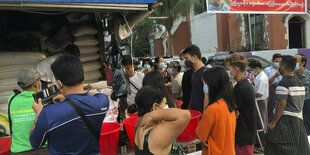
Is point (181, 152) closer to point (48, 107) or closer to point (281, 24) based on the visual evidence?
point (48, 107)

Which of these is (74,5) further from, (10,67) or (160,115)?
(160,115)

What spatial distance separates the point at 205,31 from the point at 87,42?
20.7 metres

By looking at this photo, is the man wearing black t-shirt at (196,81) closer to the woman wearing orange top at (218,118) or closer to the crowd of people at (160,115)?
the crowd of people at (160,115)

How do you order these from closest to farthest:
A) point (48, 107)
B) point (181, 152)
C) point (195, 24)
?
point (48, 107) < point (181, 152) < point (195, 24)

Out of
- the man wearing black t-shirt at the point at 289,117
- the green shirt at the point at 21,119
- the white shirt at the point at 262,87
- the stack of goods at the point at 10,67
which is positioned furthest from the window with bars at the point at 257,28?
the green shirt at the point at 21,119

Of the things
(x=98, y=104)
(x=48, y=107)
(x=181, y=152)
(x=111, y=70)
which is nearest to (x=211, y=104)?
(x=181, y=152)

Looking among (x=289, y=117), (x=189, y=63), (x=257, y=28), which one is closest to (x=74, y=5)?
(x=189, y=63)

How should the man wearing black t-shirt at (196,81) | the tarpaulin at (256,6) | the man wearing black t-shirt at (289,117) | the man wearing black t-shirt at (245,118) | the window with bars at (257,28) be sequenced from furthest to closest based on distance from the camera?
the window with bars at (257,28)
the tarpaulin at (256,6)
the man wearing black t-shirt at (196,81)
the man wearing black t-shirt at (289,117)
the man wearing black t-shirt at (245,118)

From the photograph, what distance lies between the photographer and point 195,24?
86.7ft

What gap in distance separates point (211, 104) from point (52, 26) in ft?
12.0

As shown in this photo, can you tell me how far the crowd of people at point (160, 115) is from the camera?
168cm

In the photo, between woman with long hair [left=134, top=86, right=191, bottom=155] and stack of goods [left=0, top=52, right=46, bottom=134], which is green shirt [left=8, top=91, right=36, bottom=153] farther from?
stack of goods [left=0, top=52, right=46, bottom=134]

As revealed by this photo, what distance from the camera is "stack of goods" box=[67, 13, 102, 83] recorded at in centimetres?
464

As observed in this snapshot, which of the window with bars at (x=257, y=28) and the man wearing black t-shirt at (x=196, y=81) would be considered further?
the window with bars at (x=257, y=28)
